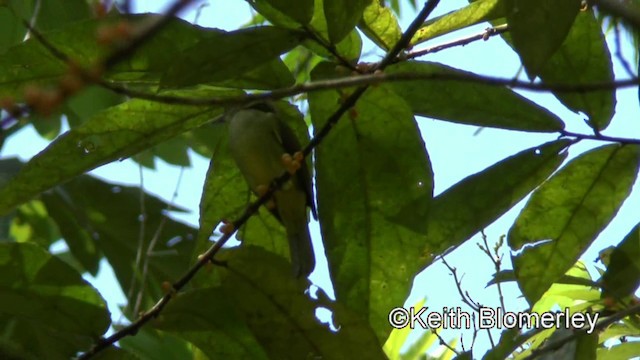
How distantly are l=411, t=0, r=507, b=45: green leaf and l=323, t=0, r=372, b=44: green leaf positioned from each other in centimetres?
35

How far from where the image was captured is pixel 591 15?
7.68 ft

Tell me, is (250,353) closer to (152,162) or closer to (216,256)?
(216,256)

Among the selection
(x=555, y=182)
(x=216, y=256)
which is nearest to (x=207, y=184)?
(x=216, y=256)

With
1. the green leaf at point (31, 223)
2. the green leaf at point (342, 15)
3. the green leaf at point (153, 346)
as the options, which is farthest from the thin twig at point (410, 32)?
the green leaf at point (31, 223)

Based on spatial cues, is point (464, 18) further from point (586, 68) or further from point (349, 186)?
point (349, 186)

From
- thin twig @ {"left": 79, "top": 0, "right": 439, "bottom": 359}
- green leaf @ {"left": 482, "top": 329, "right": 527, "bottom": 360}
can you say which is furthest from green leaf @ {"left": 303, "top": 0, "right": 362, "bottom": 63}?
green leaf @ {"left": 482, "top": 329, "right": 527, "bottom": 360}

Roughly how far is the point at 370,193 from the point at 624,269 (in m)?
0.64

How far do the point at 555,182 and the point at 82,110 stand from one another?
213 centimetres

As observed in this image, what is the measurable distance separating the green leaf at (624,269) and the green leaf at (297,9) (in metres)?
0.93

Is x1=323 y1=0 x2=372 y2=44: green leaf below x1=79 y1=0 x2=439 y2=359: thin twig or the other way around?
the other way around

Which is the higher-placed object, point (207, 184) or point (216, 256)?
point (207, 184)

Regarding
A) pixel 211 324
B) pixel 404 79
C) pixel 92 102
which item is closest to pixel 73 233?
pixel 92 102

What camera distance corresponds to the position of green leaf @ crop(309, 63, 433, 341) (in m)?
2.25

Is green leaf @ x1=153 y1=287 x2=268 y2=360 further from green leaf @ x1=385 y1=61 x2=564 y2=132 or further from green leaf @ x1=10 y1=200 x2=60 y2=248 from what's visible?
green leaf @ x1=10 y1=200 x2=60 y2=248
